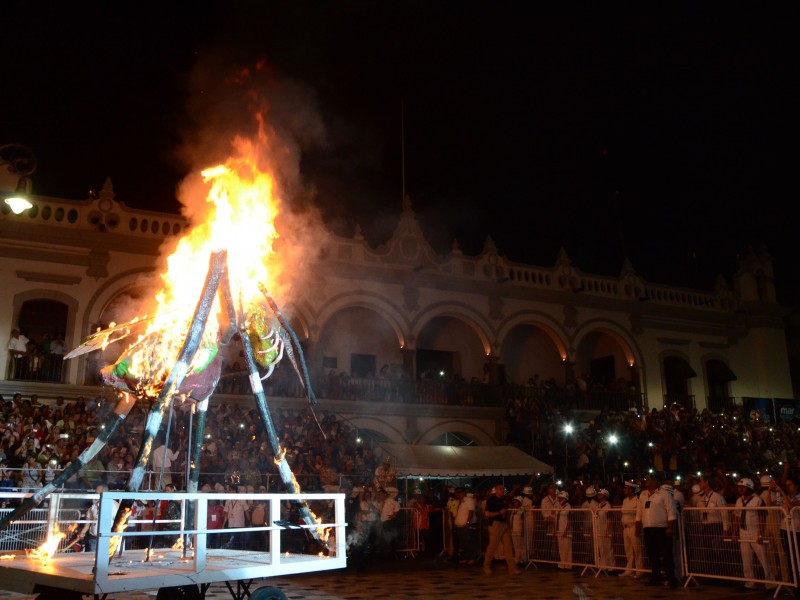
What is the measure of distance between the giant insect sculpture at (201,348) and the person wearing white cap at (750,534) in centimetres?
738

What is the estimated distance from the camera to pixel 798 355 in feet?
127

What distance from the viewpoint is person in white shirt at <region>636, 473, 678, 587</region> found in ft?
38.1

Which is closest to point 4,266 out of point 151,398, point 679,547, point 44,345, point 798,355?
point 44,345

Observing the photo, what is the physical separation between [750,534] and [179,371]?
9.11 meters

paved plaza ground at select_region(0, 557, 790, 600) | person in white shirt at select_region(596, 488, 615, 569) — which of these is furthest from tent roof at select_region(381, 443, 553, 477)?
person in white shirt at select_region(596, 488, 615, 569)

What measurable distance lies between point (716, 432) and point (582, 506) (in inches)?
491

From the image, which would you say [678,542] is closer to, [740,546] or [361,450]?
[740,546]

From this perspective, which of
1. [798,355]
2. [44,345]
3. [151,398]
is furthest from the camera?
[798,355]

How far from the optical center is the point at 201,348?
7.38m

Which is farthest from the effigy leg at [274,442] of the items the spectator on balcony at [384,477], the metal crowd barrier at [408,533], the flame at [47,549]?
the metal crowd barrier at [408,533]

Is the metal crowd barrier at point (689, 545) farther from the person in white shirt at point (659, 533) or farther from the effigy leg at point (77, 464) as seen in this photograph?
the effigy leg at point (77, 464)

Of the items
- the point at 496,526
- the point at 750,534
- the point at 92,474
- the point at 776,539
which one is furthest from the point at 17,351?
the point at 776,539

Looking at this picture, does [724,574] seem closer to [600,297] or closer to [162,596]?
[162,596]

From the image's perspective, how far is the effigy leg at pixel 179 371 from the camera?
20.8 ft
